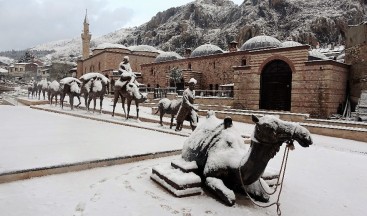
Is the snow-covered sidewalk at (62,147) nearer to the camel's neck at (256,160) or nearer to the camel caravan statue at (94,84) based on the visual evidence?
the camel's neck at (256,160)

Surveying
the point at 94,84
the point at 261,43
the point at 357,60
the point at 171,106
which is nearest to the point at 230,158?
the point at 171,106

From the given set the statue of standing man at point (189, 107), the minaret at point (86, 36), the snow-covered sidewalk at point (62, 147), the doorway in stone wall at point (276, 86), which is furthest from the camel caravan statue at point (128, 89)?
the minaret at point (86, 36)

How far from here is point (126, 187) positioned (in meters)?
3.98

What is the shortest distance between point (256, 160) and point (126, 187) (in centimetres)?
188

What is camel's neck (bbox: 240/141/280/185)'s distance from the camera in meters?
3.42

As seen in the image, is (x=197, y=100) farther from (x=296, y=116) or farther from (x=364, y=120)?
(x=364, y=120)

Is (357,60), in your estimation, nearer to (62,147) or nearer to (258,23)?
(62,147)

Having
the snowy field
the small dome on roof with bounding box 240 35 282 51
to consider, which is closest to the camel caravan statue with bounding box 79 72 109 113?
the snowy field

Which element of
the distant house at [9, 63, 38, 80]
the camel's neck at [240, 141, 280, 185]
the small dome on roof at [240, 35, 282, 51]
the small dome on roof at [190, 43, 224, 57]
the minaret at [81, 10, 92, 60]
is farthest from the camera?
the distant house at [9, 63, 38, 80]

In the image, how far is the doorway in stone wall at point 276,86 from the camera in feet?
61.2

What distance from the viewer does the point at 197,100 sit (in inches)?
906

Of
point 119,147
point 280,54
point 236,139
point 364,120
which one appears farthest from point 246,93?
point 236,139

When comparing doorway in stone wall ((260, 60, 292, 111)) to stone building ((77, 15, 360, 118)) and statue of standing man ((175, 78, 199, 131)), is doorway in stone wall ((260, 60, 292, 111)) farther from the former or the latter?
statue of standing man ((175, 78, 199, 131))

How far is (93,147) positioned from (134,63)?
4046cm
